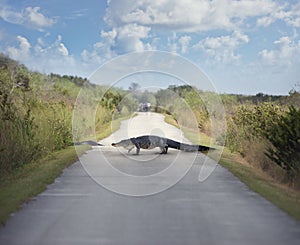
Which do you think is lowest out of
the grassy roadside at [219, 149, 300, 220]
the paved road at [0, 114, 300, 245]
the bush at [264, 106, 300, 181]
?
the paved road at [0, 114, 300, 245]

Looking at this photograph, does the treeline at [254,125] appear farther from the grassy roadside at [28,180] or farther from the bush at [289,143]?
the grassy roadside at [28,180]

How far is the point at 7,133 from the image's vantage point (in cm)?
1670

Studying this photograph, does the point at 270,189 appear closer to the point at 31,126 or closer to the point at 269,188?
the point at 269,188

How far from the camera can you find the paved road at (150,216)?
7.82 metres

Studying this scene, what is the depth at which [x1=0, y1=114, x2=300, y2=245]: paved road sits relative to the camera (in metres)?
7.82

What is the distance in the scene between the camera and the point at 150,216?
9453 millimetres

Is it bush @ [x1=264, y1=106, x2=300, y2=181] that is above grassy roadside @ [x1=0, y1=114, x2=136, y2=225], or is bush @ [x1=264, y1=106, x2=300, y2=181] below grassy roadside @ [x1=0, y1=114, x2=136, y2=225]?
above

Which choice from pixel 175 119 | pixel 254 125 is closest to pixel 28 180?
pixel 254 125

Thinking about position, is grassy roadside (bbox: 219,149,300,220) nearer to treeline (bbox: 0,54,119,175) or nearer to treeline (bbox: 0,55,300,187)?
treeline (bbox: 0,55,300,187)

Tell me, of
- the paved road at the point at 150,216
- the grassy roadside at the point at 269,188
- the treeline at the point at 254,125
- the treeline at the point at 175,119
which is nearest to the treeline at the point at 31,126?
the treeline at the point at 175,119

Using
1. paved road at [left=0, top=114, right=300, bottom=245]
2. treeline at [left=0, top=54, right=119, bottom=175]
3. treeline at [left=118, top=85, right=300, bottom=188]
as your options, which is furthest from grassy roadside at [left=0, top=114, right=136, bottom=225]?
treeline at [left=118, top=85, right=300, bottom=188]

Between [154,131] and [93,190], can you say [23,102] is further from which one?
[93,190]

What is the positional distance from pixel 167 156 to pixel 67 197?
1018 centimetres

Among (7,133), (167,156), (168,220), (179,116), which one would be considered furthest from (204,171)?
(179,116)
